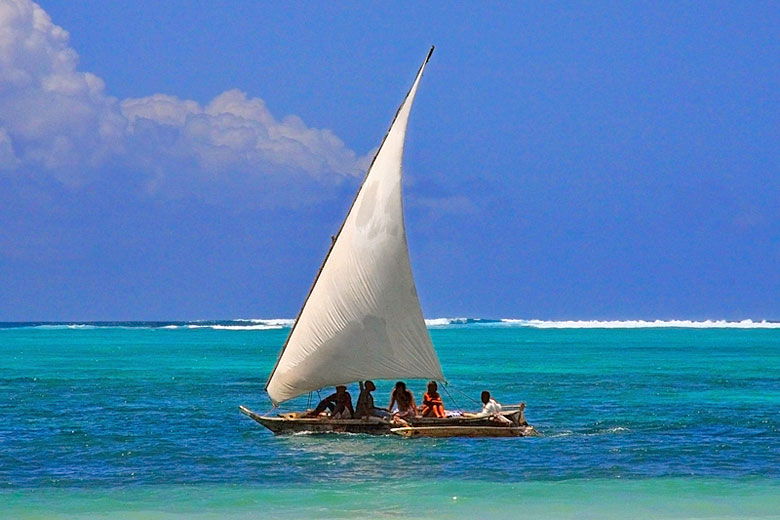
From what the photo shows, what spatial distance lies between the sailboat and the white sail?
0.02 m

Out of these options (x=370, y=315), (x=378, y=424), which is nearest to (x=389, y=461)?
(x=378, y=424)

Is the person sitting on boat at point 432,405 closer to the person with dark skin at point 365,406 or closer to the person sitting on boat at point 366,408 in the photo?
the person sitting on boat at point 366,408

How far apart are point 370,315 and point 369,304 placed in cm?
25

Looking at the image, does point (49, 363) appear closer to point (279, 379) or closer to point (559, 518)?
point (279, 379)

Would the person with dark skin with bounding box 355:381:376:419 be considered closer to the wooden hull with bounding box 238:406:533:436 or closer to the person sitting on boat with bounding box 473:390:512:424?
the wooden hull with bounding box 238:406:533:436

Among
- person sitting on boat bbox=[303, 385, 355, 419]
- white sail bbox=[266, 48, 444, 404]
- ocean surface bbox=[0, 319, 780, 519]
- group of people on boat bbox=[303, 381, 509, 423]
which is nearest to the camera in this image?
ocean surface bbox=[0, 319, 780, 519]

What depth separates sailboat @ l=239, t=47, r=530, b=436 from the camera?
932 inches

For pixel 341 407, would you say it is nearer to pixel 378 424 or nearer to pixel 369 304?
pixel 378 424

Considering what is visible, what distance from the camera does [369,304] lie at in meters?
24.0

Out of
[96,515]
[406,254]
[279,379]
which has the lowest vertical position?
[96,515]

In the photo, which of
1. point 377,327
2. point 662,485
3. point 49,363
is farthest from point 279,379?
point 49,363

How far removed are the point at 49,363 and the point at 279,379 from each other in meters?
39.8

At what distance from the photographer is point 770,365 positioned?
190 ft

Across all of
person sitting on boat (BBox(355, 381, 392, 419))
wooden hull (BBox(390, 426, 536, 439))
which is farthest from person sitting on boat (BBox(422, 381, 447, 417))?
person sitting on boat (BBox(355, 381, 392, 419))
